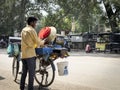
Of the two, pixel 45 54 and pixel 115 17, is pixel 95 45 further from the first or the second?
pixel 45 54

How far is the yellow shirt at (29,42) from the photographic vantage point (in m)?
9.20

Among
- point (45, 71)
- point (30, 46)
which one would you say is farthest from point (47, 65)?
point (30, 46)

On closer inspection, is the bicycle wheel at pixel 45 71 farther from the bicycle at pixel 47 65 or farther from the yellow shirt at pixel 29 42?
the yellow shirt at pixel 29 42

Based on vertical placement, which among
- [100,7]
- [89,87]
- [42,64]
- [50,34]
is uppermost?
[100,7]

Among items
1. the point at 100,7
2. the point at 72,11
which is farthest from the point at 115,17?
the point at 72,11

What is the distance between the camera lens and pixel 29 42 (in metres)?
9.20

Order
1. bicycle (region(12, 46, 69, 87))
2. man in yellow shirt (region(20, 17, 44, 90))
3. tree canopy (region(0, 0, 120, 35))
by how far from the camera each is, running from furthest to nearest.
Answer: tree canopy (region(0, 0, 120, 35)) → bicycle (region(12, 46, 69, 87)) → man in yellow shirt (region(20, 17, 44, 90))

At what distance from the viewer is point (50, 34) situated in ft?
34.0

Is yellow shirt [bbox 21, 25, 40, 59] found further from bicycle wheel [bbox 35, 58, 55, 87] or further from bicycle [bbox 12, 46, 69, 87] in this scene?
bicycle wheel [bbox 35, 58, 55, 87]

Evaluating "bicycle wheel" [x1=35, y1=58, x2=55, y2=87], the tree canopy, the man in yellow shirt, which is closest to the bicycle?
"bicycle wheel" [x1=35, y1=58, x2=55, y2=87]

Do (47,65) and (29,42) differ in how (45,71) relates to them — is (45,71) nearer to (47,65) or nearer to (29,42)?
(47,65)

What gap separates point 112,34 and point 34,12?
999 inches

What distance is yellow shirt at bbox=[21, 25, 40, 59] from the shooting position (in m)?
9.20

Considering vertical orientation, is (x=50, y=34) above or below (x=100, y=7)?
below
